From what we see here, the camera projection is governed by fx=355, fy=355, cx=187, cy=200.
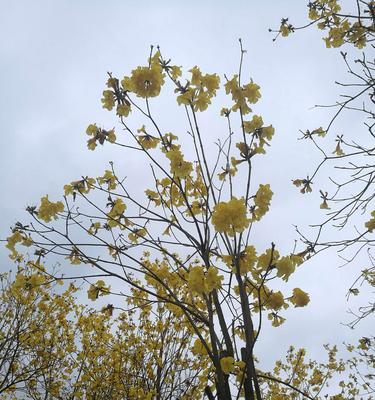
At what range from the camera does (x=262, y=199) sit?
2.35 metres

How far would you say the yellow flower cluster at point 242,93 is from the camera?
2.62 m

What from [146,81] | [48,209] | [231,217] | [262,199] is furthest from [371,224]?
[48,209]

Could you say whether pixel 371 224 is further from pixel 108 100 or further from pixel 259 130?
pixel 108 100

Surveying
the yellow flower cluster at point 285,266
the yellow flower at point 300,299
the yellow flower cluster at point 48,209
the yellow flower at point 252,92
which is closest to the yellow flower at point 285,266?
the yellow flower cluster at point 285,266

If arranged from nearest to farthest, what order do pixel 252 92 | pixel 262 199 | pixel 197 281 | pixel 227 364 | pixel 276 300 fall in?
pixel 227 364
pixel 197 281
pixel 276 300
pixel 262 199
pixel 252 92

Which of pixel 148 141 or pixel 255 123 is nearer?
pixel 255 123

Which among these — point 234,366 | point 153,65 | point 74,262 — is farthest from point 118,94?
point 234,366

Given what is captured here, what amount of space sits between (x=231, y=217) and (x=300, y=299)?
0.64 m

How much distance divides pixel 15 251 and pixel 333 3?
3.97 meters

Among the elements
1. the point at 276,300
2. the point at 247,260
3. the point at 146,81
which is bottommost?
the point at 276,300

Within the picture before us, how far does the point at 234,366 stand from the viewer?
5.82 ft

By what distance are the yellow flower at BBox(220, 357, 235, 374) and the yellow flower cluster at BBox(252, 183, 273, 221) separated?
993 mm

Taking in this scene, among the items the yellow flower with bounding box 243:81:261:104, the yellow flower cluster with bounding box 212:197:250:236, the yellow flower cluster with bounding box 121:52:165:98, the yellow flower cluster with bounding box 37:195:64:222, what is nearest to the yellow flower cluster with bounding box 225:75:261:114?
the yellow flower with bounding box 243:81:261:104

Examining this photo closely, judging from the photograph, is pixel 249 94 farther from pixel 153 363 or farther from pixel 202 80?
pixel 153 363
